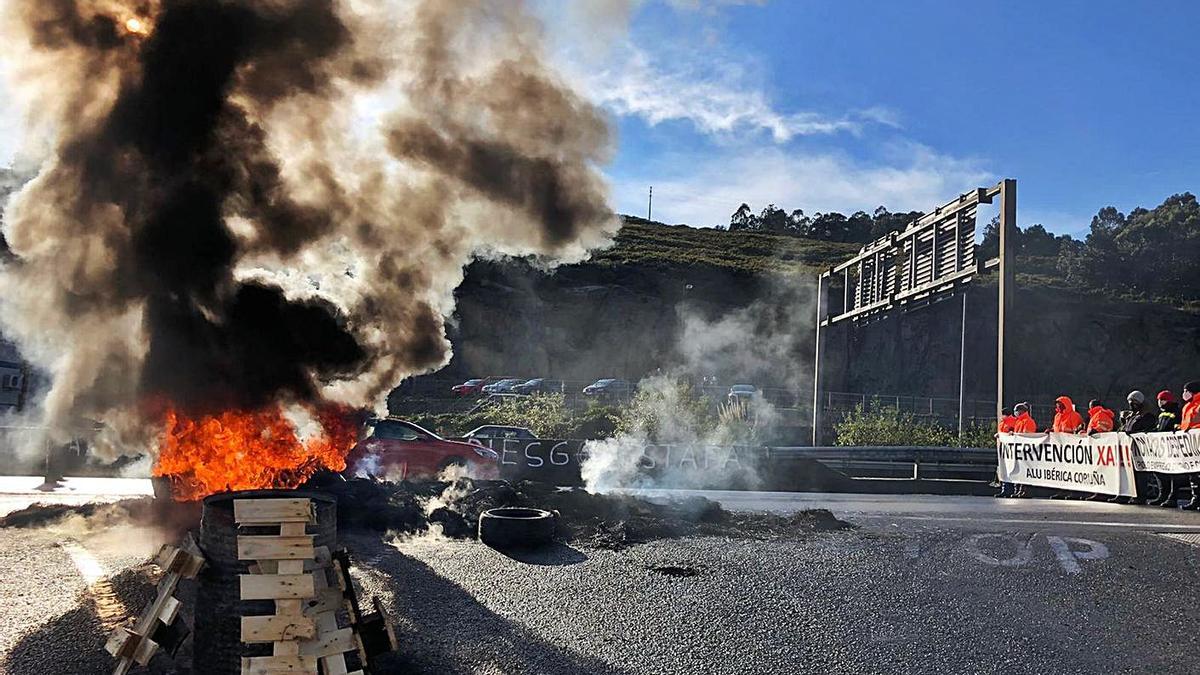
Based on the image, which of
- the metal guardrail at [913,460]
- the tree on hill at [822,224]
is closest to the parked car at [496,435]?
the metal guardrail at [913,460]

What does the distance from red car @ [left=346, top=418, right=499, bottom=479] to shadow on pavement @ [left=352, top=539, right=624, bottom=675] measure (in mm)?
7977

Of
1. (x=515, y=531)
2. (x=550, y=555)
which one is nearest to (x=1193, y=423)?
(x=550, y=555)

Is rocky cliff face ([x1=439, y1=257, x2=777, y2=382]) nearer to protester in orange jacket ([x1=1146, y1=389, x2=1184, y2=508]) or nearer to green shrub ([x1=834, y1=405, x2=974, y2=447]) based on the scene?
green shrub ([x1=834, y1=405, x2=974, y2=447])

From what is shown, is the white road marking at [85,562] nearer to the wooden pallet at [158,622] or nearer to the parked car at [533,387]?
the wooden pallet at [158,622]

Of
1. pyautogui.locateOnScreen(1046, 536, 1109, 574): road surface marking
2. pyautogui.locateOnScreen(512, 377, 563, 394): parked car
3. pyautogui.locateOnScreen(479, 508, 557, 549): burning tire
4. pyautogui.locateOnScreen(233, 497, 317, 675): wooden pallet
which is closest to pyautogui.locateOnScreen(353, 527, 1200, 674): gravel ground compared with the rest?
pyautogui.locateOnScreen(1046, 536, 1109, 574): road surface marking

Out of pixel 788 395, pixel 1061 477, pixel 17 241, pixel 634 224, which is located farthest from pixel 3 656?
pixel 634 224

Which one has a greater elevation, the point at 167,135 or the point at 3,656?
the point at 167,135

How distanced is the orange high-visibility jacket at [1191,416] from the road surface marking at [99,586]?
13.2 meters

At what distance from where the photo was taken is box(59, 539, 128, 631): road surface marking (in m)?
6.39

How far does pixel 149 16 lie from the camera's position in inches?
340

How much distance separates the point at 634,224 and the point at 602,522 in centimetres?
10111

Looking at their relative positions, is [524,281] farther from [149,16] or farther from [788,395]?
[149,16]

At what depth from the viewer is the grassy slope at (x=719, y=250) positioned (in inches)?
2820

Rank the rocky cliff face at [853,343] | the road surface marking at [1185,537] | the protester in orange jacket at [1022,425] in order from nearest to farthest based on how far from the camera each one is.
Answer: the road surface marking at [1185,537] < the protester in orange jacket at [1022,425] < the rocky cliff face at [853,343]
